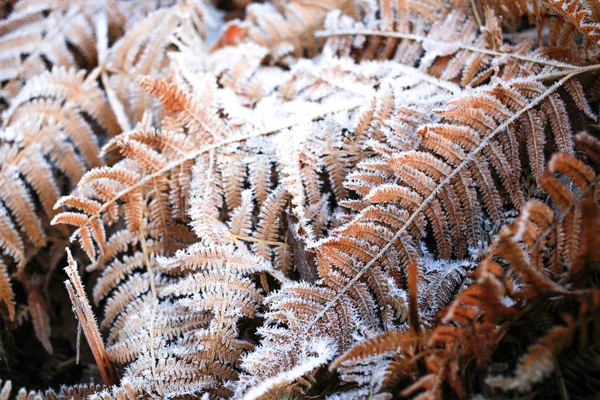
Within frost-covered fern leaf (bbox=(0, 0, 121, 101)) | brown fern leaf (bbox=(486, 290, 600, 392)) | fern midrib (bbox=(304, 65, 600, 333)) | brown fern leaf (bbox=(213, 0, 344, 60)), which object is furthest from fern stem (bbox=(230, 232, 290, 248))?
frost-covered fern leaf (bbox=(0, 0, 121, 101))

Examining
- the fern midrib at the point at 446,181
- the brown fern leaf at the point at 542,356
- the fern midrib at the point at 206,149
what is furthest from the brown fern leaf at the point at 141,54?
the brown fern leaf at the point at 542,356

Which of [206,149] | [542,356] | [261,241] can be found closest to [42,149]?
[206,149]

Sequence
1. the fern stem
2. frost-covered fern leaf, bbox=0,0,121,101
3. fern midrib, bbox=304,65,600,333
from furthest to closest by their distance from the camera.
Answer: frost-covered fern leaf, bbox=0,0,121,101 < the fern stem < fern midrib, bbox=304,65,600,333

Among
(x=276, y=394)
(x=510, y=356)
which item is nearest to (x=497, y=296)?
(x=510, y=356)

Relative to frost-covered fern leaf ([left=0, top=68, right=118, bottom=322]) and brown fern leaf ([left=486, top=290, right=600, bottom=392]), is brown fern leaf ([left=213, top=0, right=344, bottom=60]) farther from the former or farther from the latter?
brown fern leaf ([left=486, top=290, right=600, bottom=392])

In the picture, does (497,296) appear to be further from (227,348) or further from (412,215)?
(227,348)

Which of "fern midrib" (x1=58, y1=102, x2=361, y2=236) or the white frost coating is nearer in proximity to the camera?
the white frost coating

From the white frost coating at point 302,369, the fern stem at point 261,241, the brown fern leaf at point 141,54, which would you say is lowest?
the white frost coating at point 302,369

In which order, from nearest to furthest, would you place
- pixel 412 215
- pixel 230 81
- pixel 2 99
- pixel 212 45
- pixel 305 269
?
pixel 412 215 → pixel 305 269 → pixel 230 81 → pixel 2 99 → pixel 212 45

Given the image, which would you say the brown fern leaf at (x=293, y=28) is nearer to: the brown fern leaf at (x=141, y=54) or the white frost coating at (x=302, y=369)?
the brown fern leaf at (x=141, y=54)
